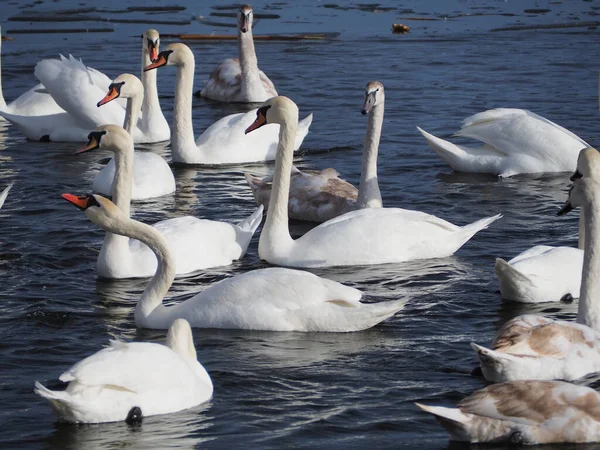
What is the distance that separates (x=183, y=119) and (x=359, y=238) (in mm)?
4658

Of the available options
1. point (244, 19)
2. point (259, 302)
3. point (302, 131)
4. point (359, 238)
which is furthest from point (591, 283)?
point (244, 19)

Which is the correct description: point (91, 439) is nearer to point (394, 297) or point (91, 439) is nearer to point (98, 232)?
point (394, 297)

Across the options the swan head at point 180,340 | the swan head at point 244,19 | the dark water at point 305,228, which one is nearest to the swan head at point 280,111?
the dark water at point 305,228

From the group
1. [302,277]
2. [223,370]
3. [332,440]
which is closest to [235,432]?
[332,440]

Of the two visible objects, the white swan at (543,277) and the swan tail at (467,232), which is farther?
the swan tail at (467,232)

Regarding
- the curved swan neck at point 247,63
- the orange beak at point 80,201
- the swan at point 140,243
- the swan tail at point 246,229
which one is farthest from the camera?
the curved swan neck at point 247,63

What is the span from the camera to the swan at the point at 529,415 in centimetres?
667

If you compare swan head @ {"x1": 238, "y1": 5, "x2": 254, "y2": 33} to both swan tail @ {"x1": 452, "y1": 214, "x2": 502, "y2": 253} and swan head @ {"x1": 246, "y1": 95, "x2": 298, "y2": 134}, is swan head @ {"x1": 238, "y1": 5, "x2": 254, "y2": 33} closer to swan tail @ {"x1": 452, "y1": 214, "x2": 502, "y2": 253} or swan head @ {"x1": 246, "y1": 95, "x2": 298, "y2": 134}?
swan head @ {"x1": 246, "y1": 95, "x2": 298, "y2": 134}

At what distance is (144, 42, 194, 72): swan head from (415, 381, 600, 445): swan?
8576mm

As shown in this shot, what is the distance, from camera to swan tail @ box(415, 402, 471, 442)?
654 cm

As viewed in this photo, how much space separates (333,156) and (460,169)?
1.57m

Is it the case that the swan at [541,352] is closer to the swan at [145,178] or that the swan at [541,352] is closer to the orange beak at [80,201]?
the orange beak at [80,201]

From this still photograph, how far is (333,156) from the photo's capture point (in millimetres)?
15047

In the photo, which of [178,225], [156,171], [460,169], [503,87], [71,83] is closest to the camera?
[178,225]
